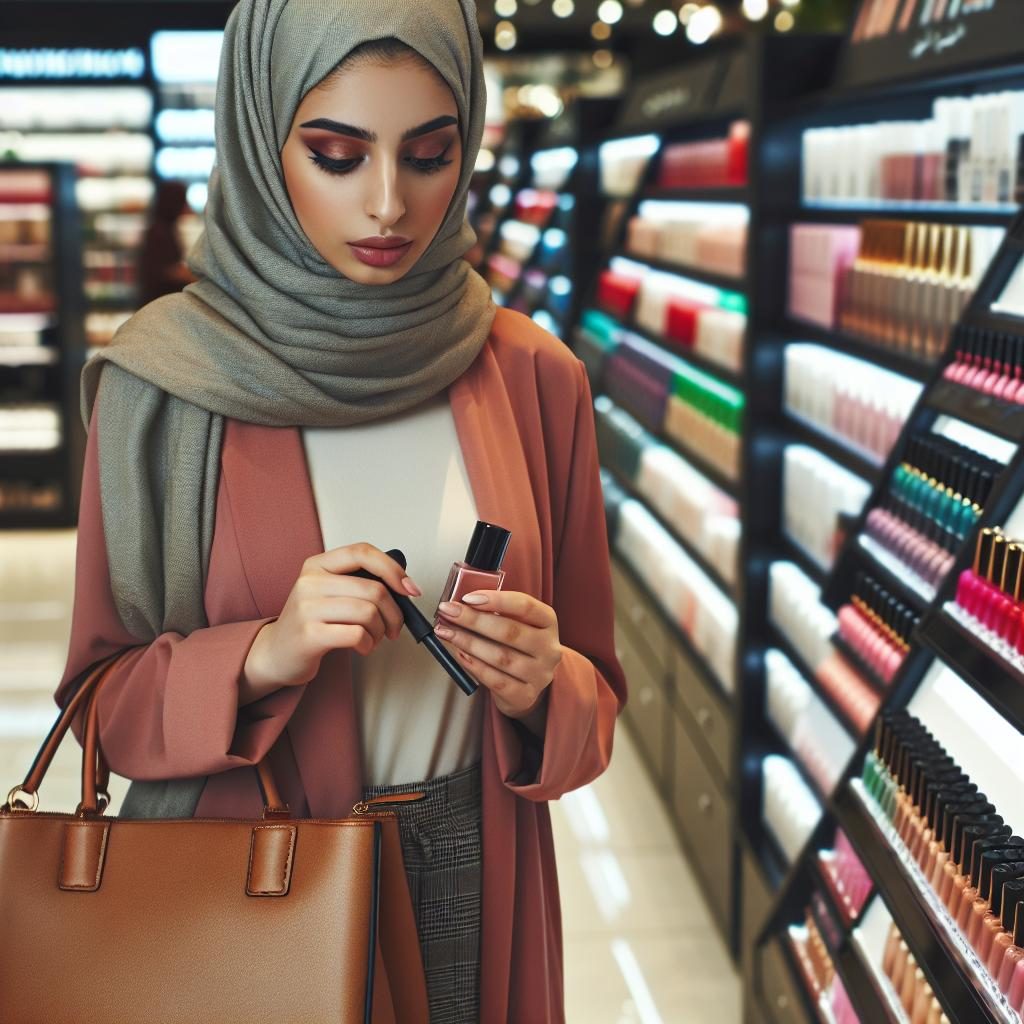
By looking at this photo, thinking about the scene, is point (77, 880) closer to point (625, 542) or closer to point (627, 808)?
point (627, 808)

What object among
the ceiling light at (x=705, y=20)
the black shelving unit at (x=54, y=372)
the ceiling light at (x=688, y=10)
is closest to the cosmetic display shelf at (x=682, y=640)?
the black shelving unit at (x=54, y=372)

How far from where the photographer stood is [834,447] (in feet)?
11.0

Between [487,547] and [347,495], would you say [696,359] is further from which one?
[487,547]

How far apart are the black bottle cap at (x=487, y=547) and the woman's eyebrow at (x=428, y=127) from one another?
1.25ft

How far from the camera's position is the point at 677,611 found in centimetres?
490

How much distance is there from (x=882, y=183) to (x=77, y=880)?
249cm

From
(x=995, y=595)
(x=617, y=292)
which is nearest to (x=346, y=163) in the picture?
(x=995, y=595)

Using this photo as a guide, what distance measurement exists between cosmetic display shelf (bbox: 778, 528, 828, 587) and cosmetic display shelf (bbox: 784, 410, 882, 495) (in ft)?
0.93

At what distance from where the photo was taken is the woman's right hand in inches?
50.9

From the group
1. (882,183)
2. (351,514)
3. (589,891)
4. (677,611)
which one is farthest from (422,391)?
(677,611)

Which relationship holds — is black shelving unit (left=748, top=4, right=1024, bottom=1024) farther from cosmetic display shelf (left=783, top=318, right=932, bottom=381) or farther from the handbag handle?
the handbag handle

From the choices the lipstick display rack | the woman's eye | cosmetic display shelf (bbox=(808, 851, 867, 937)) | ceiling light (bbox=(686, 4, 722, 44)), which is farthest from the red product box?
ceiling light (bbox=(686, 4, 722, 44))

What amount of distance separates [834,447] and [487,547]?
7.14ft

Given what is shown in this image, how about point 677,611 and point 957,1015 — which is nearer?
point 957,1015
